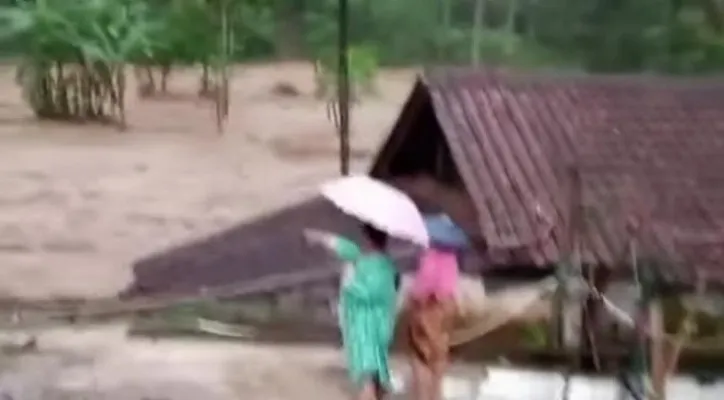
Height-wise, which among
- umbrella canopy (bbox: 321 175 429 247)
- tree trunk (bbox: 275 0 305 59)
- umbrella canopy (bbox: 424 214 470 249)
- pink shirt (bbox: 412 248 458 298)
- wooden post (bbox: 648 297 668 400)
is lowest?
wooden post (bbox: 648 297 668 400)

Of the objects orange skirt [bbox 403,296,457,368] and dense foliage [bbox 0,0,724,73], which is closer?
orange skirt [bbox 403,296,457,368]

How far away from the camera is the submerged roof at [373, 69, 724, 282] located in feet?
3.83

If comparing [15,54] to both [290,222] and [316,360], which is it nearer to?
[290,222]

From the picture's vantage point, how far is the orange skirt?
1120 millimetres

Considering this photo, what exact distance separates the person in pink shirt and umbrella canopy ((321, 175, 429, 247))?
0.03 m

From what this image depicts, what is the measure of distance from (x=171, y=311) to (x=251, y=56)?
32 centimetres

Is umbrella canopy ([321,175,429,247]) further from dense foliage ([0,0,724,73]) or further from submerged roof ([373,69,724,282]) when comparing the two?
dense foliage ([0,0,724,73])

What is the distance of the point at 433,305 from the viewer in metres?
1.12

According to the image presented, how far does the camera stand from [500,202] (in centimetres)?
121

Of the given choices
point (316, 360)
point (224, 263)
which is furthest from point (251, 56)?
point (316, 360)

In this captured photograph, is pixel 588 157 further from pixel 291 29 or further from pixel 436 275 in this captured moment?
pixel 291 29

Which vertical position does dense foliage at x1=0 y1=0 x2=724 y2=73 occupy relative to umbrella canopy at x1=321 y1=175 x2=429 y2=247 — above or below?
above

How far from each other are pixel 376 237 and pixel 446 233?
7 centimetres

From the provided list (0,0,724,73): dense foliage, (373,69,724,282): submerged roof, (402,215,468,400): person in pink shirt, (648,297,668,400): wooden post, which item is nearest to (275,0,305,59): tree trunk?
(0,0,724,73): dense foliage
